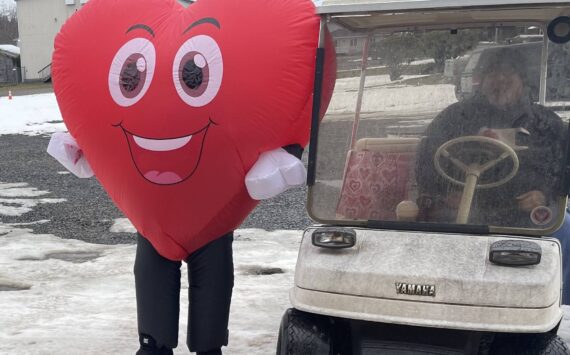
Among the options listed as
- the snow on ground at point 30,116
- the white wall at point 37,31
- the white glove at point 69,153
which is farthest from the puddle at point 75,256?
the white wall at point 37,31

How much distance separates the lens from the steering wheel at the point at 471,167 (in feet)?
9.99

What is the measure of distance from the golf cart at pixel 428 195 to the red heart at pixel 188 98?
0.27 metres

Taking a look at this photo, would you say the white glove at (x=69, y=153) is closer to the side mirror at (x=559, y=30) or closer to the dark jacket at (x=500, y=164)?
the dark jacket at (x=500, y=164)

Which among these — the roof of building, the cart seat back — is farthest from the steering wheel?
the roof of building

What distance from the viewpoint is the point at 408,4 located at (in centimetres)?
299

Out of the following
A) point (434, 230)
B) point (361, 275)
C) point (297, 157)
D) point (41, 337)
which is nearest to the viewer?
point (361, 275)

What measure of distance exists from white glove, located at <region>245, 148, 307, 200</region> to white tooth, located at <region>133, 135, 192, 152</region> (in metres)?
Answer: 0.32

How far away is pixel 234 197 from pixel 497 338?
4.24ft

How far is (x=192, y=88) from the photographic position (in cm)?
345

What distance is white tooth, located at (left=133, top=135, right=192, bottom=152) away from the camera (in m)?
3.47

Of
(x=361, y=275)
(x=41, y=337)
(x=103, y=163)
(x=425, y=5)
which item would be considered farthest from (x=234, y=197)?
(x=41, y=337)

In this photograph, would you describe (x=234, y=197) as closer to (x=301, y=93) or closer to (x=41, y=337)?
(x=301, y=93)

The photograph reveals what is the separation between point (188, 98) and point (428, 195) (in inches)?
43.5

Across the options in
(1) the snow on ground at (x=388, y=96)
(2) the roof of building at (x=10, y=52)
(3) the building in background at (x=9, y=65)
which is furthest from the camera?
(2) the roof of building at (x=10, y=52)
